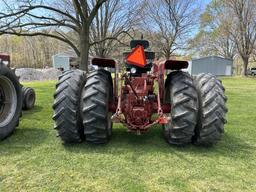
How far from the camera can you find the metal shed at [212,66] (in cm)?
3691

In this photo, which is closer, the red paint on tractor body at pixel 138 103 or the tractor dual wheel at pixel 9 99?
the red paint on tractor body at pixel 138 103

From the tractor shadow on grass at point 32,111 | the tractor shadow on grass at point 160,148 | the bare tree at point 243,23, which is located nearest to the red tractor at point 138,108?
the tractor shadow on grass at point 160,148

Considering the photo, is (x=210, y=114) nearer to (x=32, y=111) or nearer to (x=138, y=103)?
(x=138, y=103)

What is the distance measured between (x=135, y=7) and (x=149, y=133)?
17.6m

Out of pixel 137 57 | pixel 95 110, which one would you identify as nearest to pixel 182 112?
pixel 137 57

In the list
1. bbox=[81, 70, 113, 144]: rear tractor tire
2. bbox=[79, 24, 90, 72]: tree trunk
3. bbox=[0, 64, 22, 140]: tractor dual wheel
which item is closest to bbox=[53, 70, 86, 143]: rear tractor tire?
bbox=[81, 70, 113, 144]: rear tractor tire

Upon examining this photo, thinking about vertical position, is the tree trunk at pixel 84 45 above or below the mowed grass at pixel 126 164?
above

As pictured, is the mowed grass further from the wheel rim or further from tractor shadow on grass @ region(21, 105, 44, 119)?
tractor shadow on grass @ region(21, 105, 44, 119)

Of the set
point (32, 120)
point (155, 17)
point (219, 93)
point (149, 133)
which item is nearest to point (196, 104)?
point (219, 93)

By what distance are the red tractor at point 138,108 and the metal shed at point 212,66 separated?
109 feet

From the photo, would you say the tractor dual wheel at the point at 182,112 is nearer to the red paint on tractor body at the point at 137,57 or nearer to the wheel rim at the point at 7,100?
the red paint on tractor body at the point at 137,57

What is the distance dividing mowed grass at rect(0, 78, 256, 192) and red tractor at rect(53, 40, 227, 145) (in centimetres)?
23

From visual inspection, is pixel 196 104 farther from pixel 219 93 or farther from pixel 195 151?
pixel 195 151

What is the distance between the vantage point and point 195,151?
400cm
